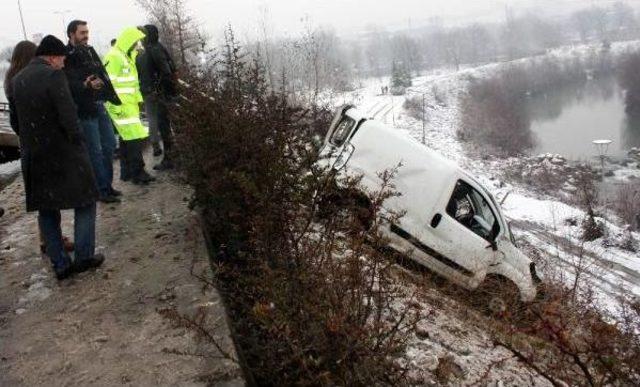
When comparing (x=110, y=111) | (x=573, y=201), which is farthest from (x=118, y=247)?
(x=573, y=201)

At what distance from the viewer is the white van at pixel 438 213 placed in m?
6.10

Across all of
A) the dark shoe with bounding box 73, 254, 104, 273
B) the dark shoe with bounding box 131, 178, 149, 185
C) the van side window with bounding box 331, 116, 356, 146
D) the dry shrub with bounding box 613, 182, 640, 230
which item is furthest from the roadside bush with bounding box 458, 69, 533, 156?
the dark shoe with bounding box 73, 254, 104, 273

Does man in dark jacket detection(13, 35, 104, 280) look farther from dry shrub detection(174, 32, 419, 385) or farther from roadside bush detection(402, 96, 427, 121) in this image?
roadside bush detection(402, 96, 427, 121)

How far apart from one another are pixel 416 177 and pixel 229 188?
2.71 m

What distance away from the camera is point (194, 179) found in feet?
15.2

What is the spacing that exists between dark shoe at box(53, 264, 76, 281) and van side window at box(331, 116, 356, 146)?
3674 millimetres

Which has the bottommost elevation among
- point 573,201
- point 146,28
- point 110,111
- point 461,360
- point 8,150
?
point 573,201

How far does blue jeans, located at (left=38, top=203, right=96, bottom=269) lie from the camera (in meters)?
4.20

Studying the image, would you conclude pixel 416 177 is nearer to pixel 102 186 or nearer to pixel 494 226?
pixel 494 226

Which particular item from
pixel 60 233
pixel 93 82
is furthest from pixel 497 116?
pixel 60 233

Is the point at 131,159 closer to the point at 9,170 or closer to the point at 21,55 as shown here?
the point at 21,55

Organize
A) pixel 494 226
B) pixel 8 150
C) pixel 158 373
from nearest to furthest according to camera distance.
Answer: pixel 158 373 < pixel 494 226 < pixel 8 150

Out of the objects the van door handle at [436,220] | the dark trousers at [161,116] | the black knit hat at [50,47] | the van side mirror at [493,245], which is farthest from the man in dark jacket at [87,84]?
the van side mirror at [493,245]

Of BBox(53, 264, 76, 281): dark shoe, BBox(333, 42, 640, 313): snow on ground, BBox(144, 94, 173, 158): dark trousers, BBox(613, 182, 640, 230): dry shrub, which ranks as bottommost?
BBox(613, 182, 640, 230): dry shrub
